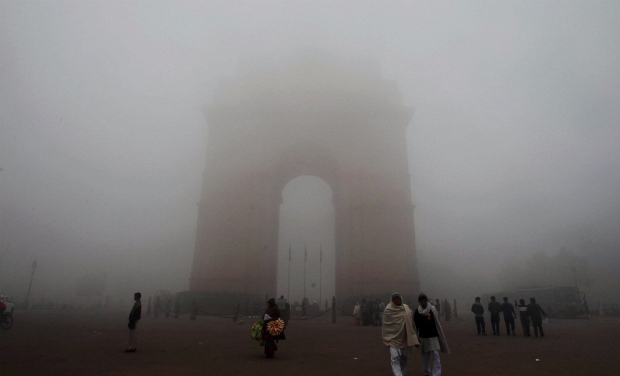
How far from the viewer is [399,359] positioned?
5.18m

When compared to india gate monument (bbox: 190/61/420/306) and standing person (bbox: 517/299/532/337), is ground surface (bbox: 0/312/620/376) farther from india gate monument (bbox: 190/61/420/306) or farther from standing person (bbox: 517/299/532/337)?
india gate monument (bbox: 190/61/420/306)

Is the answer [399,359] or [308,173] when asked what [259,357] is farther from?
[308,173]

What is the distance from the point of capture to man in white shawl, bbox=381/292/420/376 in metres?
5.13

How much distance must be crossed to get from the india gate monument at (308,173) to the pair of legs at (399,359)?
1602 centimetres

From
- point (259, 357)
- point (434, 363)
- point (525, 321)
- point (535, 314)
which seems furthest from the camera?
point (525, 321)

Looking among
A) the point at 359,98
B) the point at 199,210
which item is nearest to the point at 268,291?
the point at 199,210

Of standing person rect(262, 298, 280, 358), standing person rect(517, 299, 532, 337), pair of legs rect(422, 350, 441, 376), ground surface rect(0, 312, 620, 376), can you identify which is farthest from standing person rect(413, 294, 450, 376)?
standing person rect(517, 299, 532, 337)

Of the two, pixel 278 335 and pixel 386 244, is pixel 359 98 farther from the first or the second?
pixel 278 335

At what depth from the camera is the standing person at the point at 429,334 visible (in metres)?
5.23

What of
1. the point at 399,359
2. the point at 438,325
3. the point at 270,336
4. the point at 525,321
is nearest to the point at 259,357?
the point at 270,336

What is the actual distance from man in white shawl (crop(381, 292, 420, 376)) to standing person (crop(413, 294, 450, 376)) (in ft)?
0.78

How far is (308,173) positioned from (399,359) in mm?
23102

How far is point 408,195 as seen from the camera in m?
23.2

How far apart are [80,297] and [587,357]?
7844 cm
